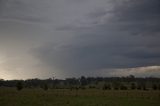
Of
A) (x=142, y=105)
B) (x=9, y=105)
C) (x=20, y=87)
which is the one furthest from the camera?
(x=20, y=87)

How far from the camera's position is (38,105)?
37812 mm

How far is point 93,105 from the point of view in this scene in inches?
1505

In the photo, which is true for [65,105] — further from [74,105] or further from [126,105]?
[126,105]

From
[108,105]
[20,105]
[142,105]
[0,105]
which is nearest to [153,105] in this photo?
[142,105]

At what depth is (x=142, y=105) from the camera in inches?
1556

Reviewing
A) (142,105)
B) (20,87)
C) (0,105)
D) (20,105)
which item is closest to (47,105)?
(20,105)

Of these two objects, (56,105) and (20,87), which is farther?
(20,87)

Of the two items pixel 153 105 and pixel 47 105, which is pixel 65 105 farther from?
pixel 153 105

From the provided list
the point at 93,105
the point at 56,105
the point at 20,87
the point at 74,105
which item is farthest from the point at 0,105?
the point at 20,87

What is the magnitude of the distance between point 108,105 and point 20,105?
12719mm

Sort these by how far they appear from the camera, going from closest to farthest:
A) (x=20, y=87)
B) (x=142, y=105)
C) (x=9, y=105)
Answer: (x=9, y=105) → (x=142, y=105) → (x=20, y=87)

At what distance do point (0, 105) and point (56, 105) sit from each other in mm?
7908

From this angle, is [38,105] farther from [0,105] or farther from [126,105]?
[126,105]

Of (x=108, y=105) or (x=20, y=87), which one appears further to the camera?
(x=20, y=87)
